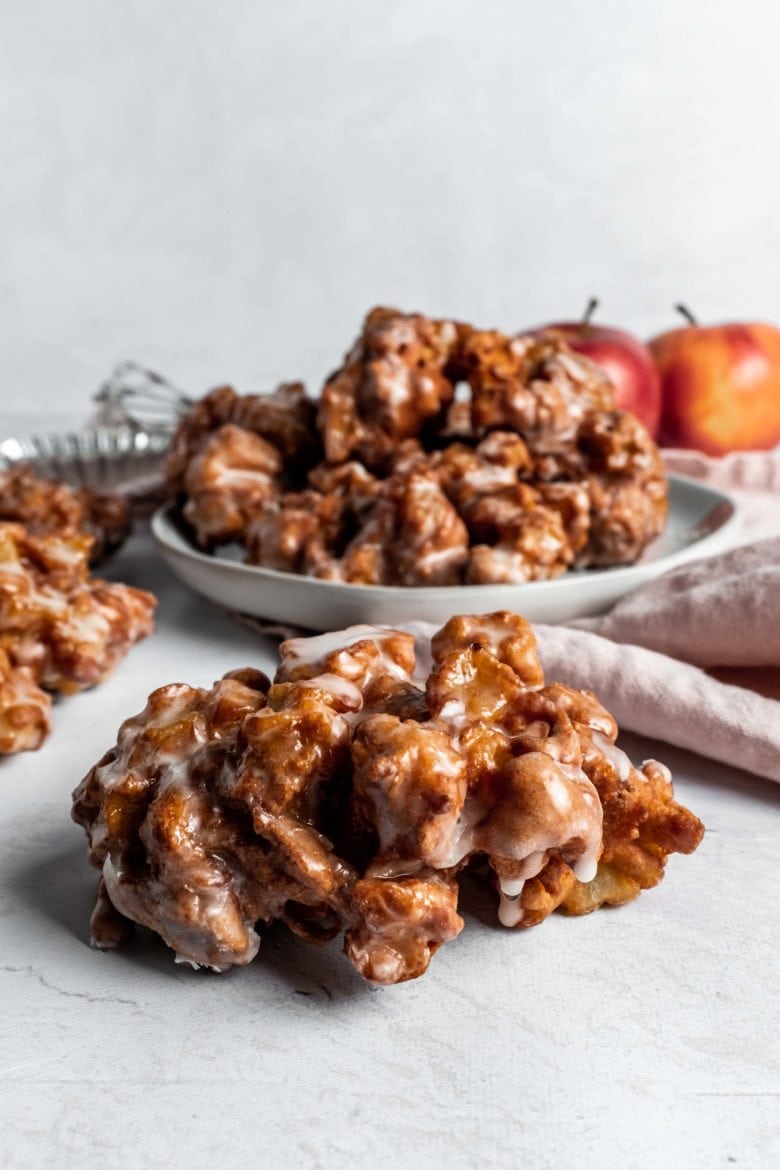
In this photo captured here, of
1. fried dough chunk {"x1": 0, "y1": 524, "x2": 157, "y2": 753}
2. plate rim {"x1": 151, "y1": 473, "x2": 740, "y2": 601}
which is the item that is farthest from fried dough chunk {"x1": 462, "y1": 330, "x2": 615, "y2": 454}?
fried dough chunk {"x1": 0, "y1": 524, "x2": 157, "y2": 753}

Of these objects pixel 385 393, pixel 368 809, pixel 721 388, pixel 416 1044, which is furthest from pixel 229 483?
pixel 721 388

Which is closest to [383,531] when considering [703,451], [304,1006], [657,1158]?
[304,1006]

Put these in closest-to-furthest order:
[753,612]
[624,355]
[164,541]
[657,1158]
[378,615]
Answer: [657,1158] < [753,612] < [378,615] < [164,541] < [624,355]

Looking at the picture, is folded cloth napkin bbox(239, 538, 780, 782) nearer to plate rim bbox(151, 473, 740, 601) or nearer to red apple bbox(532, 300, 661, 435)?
plate rim bbox(151, 473, 740, 601)

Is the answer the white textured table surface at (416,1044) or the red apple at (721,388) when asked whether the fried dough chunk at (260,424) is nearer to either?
the white textured table surface at (416,1044)

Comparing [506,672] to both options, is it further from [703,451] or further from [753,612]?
[703,451]
